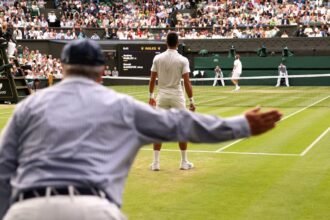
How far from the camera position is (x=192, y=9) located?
52.0 metres

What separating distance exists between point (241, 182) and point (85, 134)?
7.00 metres

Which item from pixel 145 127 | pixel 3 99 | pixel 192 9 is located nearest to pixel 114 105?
pixel 145 127

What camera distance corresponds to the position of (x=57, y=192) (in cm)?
383

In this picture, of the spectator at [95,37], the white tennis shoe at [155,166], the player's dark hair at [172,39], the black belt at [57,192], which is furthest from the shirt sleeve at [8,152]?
the spectator at [95,37]

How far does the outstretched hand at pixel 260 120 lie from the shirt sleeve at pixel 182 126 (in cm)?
3

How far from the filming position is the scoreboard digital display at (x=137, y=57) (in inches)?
1630

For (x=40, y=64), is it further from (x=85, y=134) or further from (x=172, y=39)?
(x=85, y=134)

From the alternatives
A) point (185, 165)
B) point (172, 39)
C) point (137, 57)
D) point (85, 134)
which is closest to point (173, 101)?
point (172, 39)

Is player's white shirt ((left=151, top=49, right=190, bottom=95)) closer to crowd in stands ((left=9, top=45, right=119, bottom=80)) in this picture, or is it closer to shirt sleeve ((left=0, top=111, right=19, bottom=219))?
shirt sleeve ((left=0, top=111, right=19, bottom=219))

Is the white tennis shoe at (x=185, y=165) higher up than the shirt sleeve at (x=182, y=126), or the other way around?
→ the shirt sleeve at (x=182, y=126)

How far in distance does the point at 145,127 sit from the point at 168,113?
7.0 inches

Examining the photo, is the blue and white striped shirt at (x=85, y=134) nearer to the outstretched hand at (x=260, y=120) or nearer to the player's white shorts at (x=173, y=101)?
the outstretched hand at (x=260, y=120)

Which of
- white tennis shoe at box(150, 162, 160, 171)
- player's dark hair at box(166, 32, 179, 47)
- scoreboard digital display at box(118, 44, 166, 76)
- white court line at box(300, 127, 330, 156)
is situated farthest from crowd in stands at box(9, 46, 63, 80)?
player's dark hair at box(166, 32, 179, 47)

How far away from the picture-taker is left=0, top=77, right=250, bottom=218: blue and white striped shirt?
3.84m
